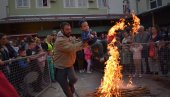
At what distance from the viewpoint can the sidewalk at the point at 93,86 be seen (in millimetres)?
9711

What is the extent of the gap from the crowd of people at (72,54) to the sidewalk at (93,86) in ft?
1.21

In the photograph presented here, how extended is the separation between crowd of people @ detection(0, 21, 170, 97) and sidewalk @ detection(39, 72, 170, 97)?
1.21 feet

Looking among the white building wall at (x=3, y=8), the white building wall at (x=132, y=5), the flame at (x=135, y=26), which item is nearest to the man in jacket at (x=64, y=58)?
the flame at (x=135, y=26)

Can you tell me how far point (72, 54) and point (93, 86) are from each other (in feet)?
11.6

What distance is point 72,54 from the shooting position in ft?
26.0

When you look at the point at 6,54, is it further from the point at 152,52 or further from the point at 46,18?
the point at 46,18

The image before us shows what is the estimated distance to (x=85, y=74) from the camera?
14211mm

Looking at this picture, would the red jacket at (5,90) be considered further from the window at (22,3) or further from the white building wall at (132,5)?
the white building wall at (132,5)

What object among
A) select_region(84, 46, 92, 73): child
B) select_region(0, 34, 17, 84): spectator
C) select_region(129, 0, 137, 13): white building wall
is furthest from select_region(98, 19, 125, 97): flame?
select_region(129, 0, 137, 13): white building wall

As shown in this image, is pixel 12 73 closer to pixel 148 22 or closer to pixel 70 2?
pixel 148 22

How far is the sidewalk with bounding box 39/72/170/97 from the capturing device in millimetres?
9711

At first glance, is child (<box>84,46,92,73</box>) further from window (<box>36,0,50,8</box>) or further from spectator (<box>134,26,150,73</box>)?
window (<box>36,0,50,8</box>)

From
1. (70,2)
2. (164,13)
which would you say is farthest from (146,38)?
(70,2)

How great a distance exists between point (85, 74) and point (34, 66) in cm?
459
